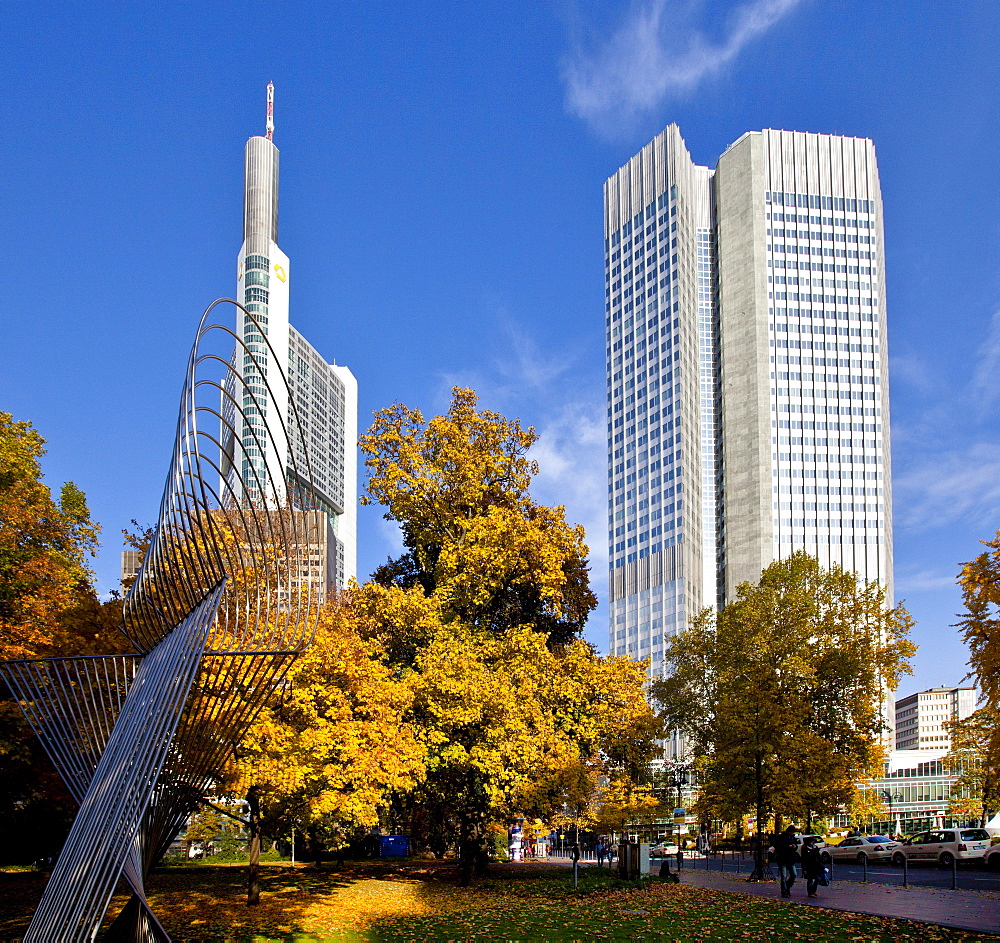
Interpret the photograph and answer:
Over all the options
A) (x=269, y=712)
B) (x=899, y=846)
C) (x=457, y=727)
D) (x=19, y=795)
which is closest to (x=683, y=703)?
(x=899, y=846)

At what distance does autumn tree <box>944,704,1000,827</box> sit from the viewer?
1770 centimetres

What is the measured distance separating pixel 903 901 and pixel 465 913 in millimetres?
9401

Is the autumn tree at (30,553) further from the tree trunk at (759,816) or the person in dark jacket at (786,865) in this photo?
the tree trunk at (759,816)

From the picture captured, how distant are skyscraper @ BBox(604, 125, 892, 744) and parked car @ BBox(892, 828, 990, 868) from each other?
293ft

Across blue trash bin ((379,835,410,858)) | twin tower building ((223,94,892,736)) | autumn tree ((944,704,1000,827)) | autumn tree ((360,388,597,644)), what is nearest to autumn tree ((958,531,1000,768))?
autumn tree ((944,704,1000,827))

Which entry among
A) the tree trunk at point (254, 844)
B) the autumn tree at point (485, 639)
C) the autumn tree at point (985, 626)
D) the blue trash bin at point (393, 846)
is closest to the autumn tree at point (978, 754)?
the autumn tree at point (985, 626)

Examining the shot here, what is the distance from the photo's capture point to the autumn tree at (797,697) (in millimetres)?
29219

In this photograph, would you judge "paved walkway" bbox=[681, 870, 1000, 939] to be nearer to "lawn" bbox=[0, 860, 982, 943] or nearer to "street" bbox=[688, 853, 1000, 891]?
"lawn" bbox=[0, 860, 982, 943]

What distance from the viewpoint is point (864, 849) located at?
40.4 meters

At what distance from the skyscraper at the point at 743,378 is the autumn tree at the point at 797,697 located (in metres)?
93.3

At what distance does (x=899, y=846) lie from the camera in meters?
37.9

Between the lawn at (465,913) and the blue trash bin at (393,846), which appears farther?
the blue trash bin at (393,846)

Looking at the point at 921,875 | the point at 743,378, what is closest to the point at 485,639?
the point at 921,875

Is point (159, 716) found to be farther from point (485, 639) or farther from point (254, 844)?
point (485, 639)
